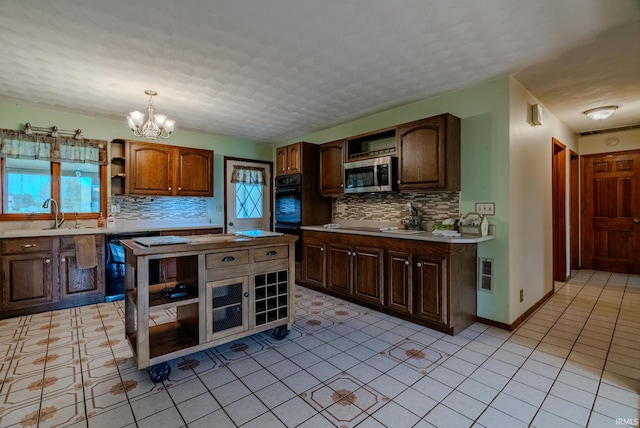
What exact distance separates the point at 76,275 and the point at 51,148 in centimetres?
165

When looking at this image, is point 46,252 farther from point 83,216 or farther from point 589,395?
point 589,395

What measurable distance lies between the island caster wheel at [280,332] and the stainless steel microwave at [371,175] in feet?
6.20

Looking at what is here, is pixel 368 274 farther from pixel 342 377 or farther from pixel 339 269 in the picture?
pixel 342 377

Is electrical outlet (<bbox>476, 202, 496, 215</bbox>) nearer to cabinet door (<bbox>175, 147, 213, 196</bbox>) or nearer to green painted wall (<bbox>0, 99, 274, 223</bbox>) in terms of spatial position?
cabinet door (<bbox>175, 147, 213, 196</bbox>)

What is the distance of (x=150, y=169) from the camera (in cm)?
428

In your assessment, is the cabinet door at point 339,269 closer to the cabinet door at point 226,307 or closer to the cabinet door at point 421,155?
the cabinet door at point 421,155

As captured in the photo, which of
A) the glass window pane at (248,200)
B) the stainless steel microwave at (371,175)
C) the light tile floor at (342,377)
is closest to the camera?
the light tile floor at (342,377)

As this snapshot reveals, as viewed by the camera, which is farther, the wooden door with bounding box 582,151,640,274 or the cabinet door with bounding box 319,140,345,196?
the wooden door with bounding box 582,151,640,274

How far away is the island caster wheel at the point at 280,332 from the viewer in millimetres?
2684

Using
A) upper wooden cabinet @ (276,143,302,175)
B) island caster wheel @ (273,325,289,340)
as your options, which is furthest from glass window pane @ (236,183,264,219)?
island caster wheel @ (273,325,289,340)

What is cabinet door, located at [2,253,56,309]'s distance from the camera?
325 centimetres

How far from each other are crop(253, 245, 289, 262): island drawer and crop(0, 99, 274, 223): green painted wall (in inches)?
114

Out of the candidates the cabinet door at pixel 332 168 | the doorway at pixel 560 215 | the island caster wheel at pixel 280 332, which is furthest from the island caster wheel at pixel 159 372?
the doorway at pixel 560 215

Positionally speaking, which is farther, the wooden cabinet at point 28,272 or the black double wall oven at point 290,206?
Answer: the black double wall oven at point 290,206
